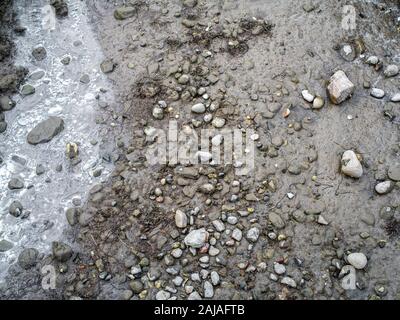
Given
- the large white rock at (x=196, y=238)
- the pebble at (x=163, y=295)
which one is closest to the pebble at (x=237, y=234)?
the large white rock at (x=196, y=238)

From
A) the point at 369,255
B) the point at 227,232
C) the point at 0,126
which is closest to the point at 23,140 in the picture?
the point at 0,126

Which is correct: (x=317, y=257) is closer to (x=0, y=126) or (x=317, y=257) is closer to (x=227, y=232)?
(x=227, y=232)

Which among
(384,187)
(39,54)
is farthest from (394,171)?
(39,54)

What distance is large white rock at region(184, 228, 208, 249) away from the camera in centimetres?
300

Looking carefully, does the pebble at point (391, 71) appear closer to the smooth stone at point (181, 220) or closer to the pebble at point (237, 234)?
the pebble at point (237, 234)

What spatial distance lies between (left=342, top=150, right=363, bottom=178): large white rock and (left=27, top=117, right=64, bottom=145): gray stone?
2.18 meters

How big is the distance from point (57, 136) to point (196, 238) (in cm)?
143

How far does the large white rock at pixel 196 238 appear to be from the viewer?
3.00 meters

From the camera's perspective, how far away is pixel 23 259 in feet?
10.1

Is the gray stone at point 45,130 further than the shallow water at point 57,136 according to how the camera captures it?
Yes

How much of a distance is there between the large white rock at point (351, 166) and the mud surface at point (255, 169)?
0.19ft

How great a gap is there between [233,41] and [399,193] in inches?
69.9

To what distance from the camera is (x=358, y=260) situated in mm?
2924

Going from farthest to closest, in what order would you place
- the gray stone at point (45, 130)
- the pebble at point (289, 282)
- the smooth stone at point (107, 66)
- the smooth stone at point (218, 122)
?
the smooth stone at point (107, 66), the gray stone at point (45, 130), the smooth stone at point (218, 122), the pebble at point (289, 282)
